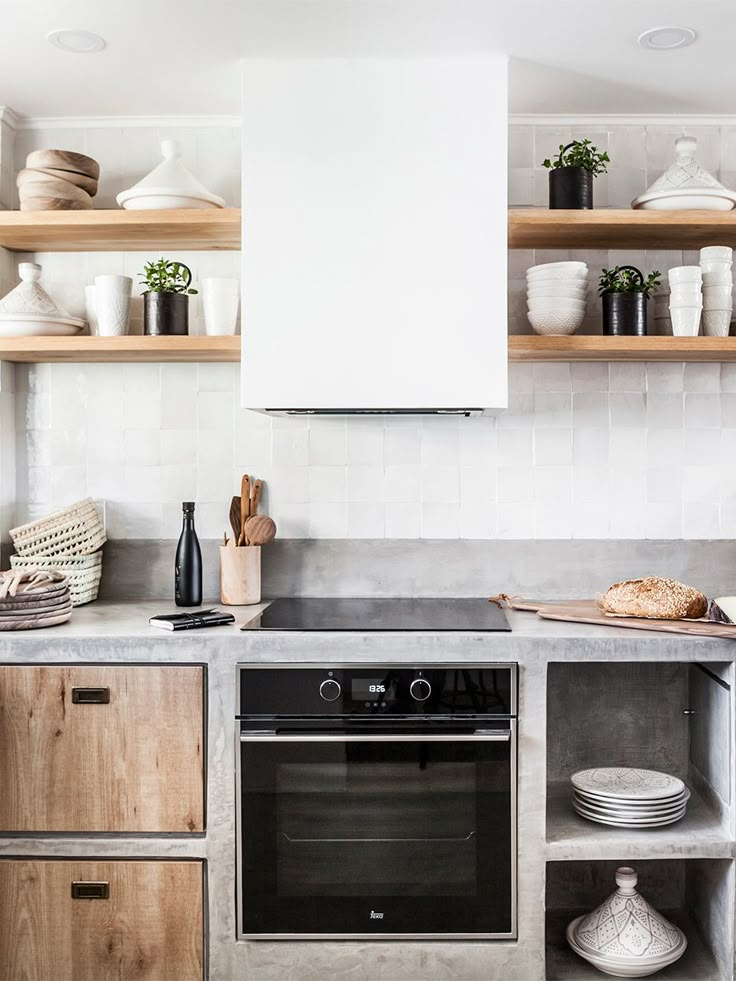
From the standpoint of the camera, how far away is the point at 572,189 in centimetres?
264

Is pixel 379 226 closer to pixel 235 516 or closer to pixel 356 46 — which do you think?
pixel 356 46

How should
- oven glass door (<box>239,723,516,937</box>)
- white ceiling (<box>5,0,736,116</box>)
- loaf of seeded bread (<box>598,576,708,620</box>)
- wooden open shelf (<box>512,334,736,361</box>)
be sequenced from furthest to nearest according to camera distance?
1. wooden open shelf (<box>512,334,736,361</box>)
2. loaf of seeded bread (<box>598,576,708,620</box>)
3. oven glass door (<box>239,723,516,937</box>)
4. white ceiling (<box>5,0,736,116</box>)

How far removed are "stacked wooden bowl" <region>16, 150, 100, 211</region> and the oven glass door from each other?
162 cm

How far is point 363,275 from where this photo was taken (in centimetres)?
247

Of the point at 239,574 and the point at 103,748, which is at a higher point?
the point at 239,574

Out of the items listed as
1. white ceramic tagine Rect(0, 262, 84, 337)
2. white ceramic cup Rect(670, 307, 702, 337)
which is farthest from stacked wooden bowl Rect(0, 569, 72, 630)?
white ceramic cup Rect(670, 307, 702, 337)

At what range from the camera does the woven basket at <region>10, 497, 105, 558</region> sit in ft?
8.87

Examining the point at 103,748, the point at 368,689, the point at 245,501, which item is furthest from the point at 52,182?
the point at 368,689

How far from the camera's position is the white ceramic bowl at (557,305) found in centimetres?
261

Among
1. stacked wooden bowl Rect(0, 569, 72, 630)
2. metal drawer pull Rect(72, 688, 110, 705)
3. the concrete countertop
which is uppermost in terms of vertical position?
stacked wooden bowl Rect(0, 569, 72, 630)

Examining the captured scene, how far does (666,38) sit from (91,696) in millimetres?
2221

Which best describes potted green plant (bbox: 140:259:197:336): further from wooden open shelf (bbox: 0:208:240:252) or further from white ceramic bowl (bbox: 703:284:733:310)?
white ceramic bowl (bbox: 703:284:733:310)

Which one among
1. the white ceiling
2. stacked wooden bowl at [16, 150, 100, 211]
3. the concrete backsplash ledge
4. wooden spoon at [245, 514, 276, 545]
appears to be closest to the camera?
the white ceiling

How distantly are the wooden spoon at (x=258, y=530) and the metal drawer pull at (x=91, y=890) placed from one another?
1.01m
